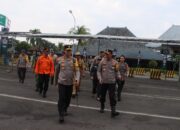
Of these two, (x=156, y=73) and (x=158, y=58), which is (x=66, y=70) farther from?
(x=158, y=58)

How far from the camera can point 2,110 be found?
11.6 meters

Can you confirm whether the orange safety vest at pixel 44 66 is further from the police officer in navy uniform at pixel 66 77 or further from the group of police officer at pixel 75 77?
the police officer in navy uniform at pixel 66 77

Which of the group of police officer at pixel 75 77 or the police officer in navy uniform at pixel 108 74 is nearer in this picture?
the group of police officer at pixel 75 77

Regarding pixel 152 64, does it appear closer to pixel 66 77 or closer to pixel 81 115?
pixel 81 115

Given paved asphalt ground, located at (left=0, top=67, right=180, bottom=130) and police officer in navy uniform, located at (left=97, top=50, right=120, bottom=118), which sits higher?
police officer in navy uniform, located at (left=97, top=50, right=120, bottom=118)

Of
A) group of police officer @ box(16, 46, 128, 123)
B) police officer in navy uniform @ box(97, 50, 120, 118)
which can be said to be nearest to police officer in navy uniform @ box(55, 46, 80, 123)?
group of police officer @ box(16, 46, 128, 123)

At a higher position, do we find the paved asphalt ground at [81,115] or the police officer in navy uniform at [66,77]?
the police officer in navy uniform at [66,77]

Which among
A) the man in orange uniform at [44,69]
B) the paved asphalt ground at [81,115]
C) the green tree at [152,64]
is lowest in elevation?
the green tree at [152,64]

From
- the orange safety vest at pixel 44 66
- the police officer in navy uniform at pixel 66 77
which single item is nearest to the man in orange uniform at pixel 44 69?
the orange safety vest at pixel 44 66

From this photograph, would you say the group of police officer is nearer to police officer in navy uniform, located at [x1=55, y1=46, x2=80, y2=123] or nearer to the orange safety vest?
police officer in navy uniform, located at [x1=55, y1=46, x2=80, y2=123]

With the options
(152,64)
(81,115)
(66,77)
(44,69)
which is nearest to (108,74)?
(81,115)

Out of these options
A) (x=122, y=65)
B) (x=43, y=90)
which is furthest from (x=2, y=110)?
(x=122, y=65)

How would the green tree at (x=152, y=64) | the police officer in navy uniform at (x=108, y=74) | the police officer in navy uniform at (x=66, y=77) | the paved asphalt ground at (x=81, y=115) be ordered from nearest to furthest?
the paved asphalt ground at (x=81, y=115) < the police officer in navy uniform at (x=66, y=77) < the police officer in navy uniform at (x=108, y=74) < the green tree at (x=152, y=64)

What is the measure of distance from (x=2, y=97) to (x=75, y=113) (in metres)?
3.51
